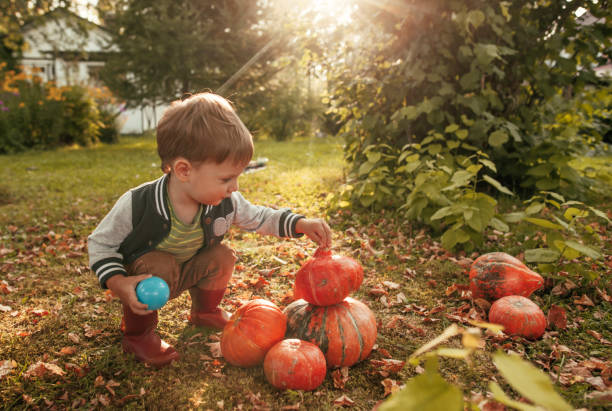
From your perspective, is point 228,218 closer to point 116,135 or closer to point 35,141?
point 35,141

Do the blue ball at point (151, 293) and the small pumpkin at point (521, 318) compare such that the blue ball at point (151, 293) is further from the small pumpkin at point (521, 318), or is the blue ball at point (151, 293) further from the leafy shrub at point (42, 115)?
the leafy shrub at point (42, 115)

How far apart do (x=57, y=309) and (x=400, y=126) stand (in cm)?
377

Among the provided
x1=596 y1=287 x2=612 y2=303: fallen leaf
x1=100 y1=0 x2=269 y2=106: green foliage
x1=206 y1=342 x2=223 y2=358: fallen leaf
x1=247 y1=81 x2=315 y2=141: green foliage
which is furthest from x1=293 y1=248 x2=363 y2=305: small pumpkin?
x1=247 y1=81 x2=315 y2=141: green foliage

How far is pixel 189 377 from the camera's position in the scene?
1976 millimetres

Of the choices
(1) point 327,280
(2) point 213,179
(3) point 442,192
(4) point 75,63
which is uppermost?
(4) point 75,63

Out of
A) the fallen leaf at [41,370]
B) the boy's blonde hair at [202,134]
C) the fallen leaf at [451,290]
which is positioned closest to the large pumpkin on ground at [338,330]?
the boy's blonde hair at [202,134]

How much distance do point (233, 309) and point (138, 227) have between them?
969 millimetres

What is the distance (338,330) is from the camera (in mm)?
1983

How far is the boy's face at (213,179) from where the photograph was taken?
6.28 feet

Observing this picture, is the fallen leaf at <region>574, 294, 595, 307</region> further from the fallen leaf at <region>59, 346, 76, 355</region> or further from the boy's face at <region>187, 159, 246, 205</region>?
the fallen leaf at <region>59, 346, 76, 355</region>

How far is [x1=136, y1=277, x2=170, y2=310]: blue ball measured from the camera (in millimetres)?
1764

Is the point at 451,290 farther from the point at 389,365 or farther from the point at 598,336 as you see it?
the point at 389,365

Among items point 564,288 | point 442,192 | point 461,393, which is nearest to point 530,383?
point 461,393

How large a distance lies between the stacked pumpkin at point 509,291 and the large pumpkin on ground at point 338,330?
81 centimetres
